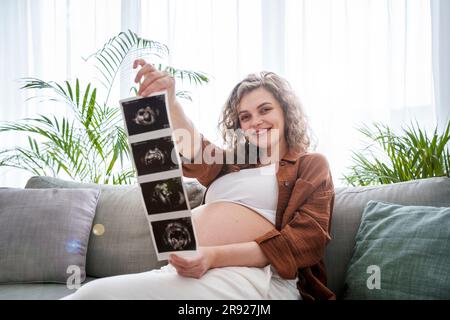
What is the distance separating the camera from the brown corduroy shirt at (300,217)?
1150 mm

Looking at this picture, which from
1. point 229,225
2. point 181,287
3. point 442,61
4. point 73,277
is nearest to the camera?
point 181,287

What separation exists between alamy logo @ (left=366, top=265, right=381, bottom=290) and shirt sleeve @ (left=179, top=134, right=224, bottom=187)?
0.56 m

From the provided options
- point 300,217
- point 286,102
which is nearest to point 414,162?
point 286,102

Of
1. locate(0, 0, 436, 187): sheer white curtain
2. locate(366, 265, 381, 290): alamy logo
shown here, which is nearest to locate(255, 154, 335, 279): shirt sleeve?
locate(366, 265, 381, 290): alamy logo

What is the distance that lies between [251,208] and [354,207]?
1.46 ft

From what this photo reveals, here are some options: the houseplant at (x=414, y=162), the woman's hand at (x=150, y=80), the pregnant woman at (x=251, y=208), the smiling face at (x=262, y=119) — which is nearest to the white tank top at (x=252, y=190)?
the pregnant woman at (x=251, y=208)

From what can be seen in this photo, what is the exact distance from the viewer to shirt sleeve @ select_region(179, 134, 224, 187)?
1407 millimetres

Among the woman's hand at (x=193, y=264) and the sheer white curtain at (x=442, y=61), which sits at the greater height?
the sheer white curtain at (x=442, y=61)

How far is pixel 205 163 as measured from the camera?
1411mm

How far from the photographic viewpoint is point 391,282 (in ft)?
3.95

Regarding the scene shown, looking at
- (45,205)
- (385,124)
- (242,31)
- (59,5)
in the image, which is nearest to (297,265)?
(45,205)

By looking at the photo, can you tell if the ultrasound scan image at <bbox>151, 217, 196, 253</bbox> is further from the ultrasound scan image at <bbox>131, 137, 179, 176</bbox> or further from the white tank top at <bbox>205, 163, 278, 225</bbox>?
the white tank top at <bbox>205, 163, 278, 225</bbox>

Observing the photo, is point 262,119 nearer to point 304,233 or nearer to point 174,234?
point 304,233

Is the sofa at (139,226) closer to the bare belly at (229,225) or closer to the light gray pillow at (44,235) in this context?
Result: the light gray pillow at (44,235)
